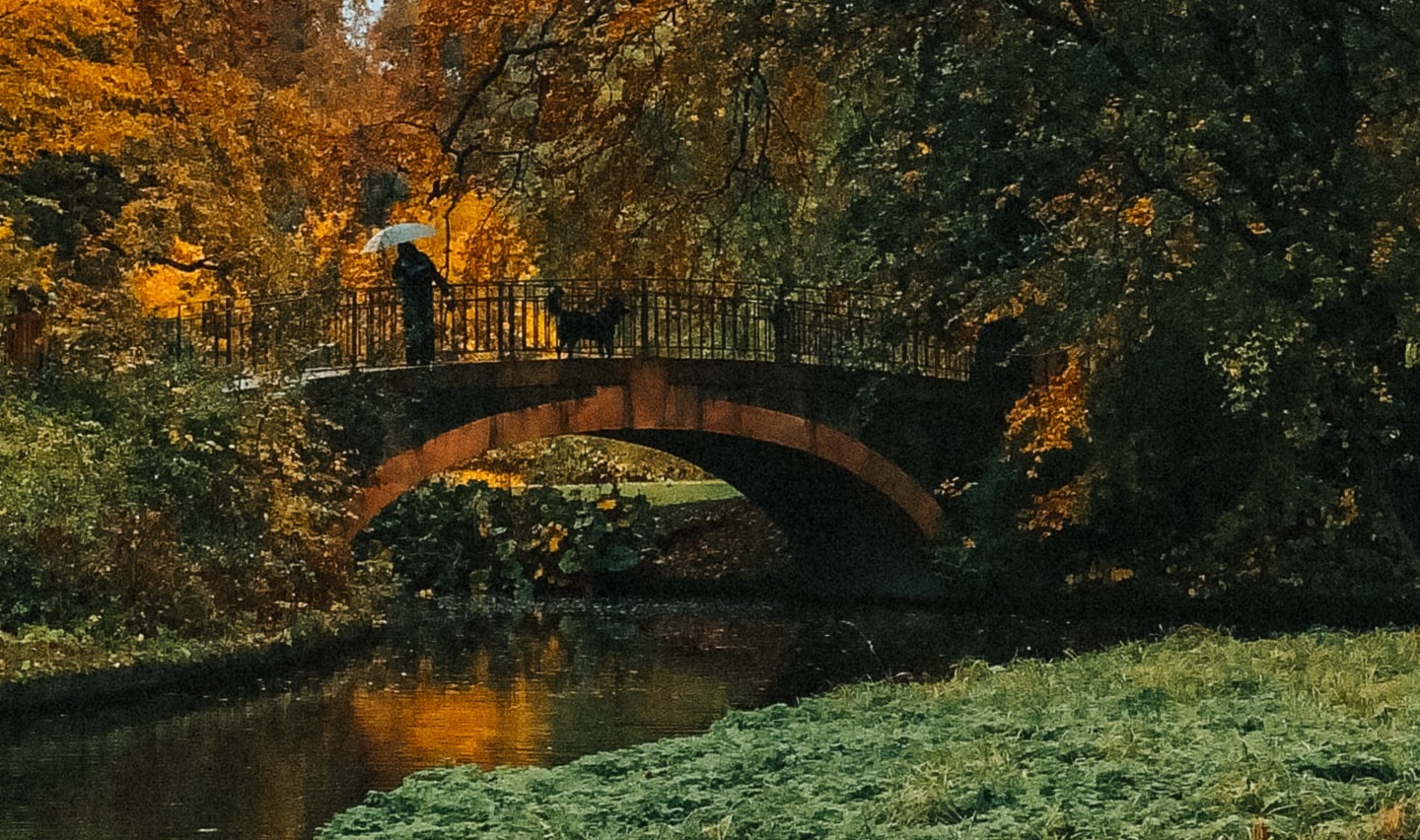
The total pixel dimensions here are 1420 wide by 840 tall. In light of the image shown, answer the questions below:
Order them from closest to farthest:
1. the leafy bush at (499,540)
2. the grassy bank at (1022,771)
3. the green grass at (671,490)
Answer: the grassy bank at (1022,771), the leafy bush at (499,540), the green grass at (671,490)

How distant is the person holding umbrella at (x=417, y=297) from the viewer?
21.2 meters

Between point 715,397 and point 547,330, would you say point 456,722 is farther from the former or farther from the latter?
point 715,397

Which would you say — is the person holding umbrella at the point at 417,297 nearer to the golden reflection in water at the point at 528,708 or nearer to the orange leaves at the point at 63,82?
the orange leaves at the point at 63,82

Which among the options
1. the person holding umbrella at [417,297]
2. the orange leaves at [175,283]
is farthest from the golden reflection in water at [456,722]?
the orange leaves at [175,283]

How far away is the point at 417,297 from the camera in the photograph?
21.9m

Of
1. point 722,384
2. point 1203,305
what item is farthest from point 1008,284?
point 722,384

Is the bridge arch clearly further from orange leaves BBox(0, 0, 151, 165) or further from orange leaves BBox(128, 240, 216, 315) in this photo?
orange leaves BBox(128, 240, 216, 315)

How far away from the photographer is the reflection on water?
12.1 meters

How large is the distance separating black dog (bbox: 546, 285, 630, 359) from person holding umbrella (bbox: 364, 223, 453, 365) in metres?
1.25

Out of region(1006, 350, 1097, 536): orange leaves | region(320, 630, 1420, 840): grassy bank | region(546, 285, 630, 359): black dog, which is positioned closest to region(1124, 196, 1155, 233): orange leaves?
region(1006, 350, 1097, 536): orange leaves

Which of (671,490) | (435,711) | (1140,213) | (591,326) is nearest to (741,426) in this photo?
(591,326)

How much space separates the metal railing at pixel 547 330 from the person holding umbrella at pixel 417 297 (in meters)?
0.17

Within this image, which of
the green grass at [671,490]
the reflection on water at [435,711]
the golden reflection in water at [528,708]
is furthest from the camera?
the green grass at [671,490]

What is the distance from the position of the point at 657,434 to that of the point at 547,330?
104 inches
